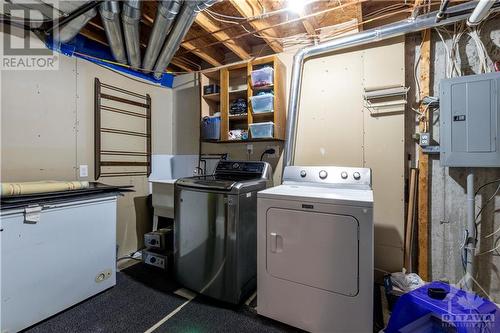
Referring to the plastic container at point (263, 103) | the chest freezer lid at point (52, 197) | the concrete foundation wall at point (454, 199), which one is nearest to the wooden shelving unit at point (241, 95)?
the plastic container at point (263, 103)

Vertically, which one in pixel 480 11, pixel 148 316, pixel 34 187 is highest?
pixel 480 11

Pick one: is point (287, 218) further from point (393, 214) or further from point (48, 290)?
point (48, 290)

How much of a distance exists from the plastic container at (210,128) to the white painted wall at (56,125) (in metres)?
1.00

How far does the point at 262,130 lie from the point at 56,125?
2.04 m

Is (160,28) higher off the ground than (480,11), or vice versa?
(160,28)

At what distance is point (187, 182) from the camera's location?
7.04 feet

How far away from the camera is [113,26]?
2.03 metres

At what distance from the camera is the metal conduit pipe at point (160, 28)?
5.81 feet

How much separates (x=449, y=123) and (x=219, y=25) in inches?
86.8

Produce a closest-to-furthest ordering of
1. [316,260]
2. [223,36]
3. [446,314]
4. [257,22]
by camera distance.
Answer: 1. [446,314]
2. [316,260]
3. [257,22]
4. [223,36]

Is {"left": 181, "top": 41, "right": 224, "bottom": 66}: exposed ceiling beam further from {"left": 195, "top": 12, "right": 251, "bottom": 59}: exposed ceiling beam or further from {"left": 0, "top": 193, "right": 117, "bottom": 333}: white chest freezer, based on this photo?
{"left": 0, "top": 193, "right": 117, "bottom": 333}: white chest freezer

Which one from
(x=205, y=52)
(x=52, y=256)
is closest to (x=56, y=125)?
(x=52, y=256)

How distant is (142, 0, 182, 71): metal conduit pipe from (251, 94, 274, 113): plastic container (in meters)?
1.03

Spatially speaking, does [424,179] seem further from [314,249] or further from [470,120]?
[314,249]
